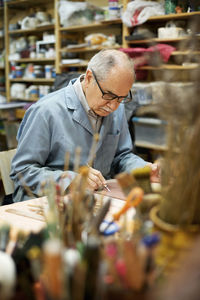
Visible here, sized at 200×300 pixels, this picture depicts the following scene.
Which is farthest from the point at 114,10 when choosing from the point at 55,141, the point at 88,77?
the point at 55,141

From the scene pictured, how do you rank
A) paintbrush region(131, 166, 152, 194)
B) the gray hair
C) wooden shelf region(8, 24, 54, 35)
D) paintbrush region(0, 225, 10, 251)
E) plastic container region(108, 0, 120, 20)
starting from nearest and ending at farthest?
paintbrush region(0, 225, 10, 251), paintbrush region(131, 166, 152, 194), the gray hair, plastic container region(108, 0, 120, 20), wooden shelf region(8, 24, 54, 35)

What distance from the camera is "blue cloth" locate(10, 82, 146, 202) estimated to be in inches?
66.2

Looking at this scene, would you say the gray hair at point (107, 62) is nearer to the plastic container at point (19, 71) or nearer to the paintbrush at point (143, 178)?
the paintbrush at point (143, 178)

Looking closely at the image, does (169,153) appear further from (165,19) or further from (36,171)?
(165,19)

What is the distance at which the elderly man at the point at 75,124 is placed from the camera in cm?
167

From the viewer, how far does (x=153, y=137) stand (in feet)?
11.9

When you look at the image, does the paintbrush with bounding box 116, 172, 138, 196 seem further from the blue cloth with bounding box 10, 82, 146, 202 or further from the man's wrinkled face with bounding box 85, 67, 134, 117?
the man's wrinkled face with bounding box 85, 67, 134, 117

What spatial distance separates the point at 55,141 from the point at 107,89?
14.1 inches

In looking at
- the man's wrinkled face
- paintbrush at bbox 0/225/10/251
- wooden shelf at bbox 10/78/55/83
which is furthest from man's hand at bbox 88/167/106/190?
wooden shelf at bbox 10/78/55/83

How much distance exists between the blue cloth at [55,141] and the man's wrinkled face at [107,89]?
Result: 0.09 metres

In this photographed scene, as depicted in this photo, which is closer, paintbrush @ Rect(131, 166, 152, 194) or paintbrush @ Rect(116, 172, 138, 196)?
paintbrush @ Rect(116, 172, 138, 196)

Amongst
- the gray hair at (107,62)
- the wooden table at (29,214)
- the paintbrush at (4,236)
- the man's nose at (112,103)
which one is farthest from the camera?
the man's nose at (112,103)

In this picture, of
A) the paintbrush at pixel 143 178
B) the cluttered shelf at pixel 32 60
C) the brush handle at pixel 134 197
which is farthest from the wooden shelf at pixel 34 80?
the brush handle at pixel 134 197

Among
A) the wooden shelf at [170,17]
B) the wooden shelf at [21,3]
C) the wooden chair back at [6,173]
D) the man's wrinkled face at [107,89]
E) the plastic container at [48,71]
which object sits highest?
the wooden shelf at [21,3]
